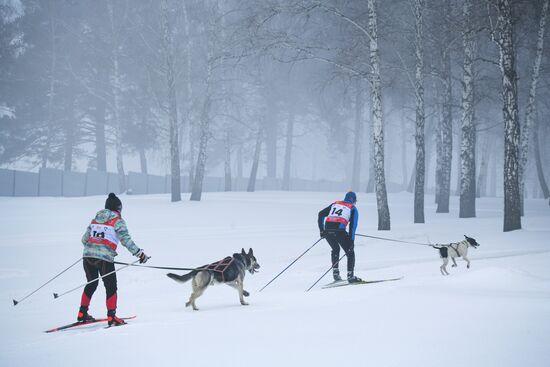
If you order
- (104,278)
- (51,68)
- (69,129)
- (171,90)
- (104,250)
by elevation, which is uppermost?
(51,68)

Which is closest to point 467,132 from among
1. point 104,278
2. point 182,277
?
point 182,277

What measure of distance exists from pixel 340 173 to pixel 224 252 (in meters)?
72.7

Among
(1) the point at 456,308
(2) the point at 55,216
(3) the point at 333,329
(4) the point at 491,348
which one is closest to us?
(4) the point at 491,348

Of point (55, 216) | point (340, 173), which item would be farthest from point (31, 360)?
point (340, 173)

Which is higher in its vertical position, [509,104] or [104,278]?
[509,104]

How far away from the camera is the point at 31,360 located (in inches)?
183

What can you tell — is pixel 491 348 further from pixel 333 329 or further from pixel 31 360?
pixel 31 360

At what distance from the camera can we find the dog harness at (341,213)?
29.8 feet

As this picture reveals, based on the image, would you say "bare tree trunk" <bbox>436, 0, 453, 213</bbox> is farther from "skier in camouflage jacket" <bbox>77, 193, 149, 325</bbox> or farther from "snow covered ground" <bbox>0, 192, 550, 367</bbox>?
"skier in camouflage jacket" <bbox>77, 193, 149, 325</bbox>

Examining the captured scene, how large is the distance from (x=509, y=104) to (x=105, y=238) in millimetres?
11986

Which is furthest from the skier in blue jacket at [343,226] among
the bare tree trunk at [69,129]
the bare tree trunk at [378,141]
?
the bare tree trunk at [69,129]

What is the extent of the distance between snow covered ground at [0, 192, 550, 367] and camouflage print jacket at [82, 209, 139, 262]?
1084mm

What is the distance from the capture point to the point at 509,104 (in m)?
13.2

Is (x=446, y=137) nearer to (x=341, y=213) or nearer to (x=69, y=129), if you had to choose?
(x=341, y=213)
